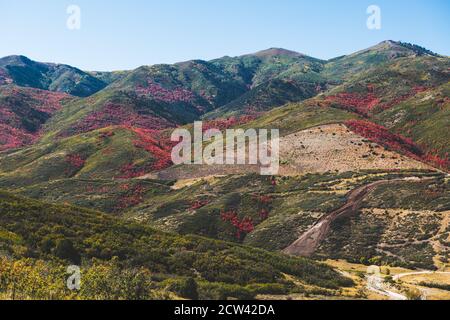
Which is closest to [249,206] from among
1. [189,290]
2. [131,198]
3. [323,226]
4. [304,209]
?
[304,209]

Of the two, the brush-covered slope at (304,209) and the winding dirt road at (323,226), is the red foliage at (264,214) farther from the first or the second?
the winding dirt road at (323,226)

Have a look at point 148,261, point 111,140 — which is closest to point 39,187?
point 111,140

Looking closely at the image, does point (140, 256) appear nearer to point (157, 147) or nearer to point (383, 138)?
point (383, 138)

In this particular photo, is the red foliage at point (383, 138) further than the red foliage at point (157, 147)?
No

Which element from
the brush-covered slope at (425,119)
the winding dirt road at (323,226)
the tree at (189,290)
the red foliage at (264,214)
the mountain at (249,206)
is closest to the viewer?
the tree at (189,290)

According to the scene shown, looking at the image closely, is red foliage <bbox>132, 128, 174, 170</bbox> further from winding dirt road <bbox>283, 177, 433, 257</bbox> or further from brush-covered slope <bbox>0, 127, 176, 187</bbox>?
winding dirt road <bbox>283, 177, 433, 257</bbox>

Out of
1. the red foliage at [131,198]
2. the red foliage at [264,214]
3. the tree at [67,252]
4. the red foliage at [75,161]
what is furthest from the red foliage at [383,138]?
the tree at [67,252]
